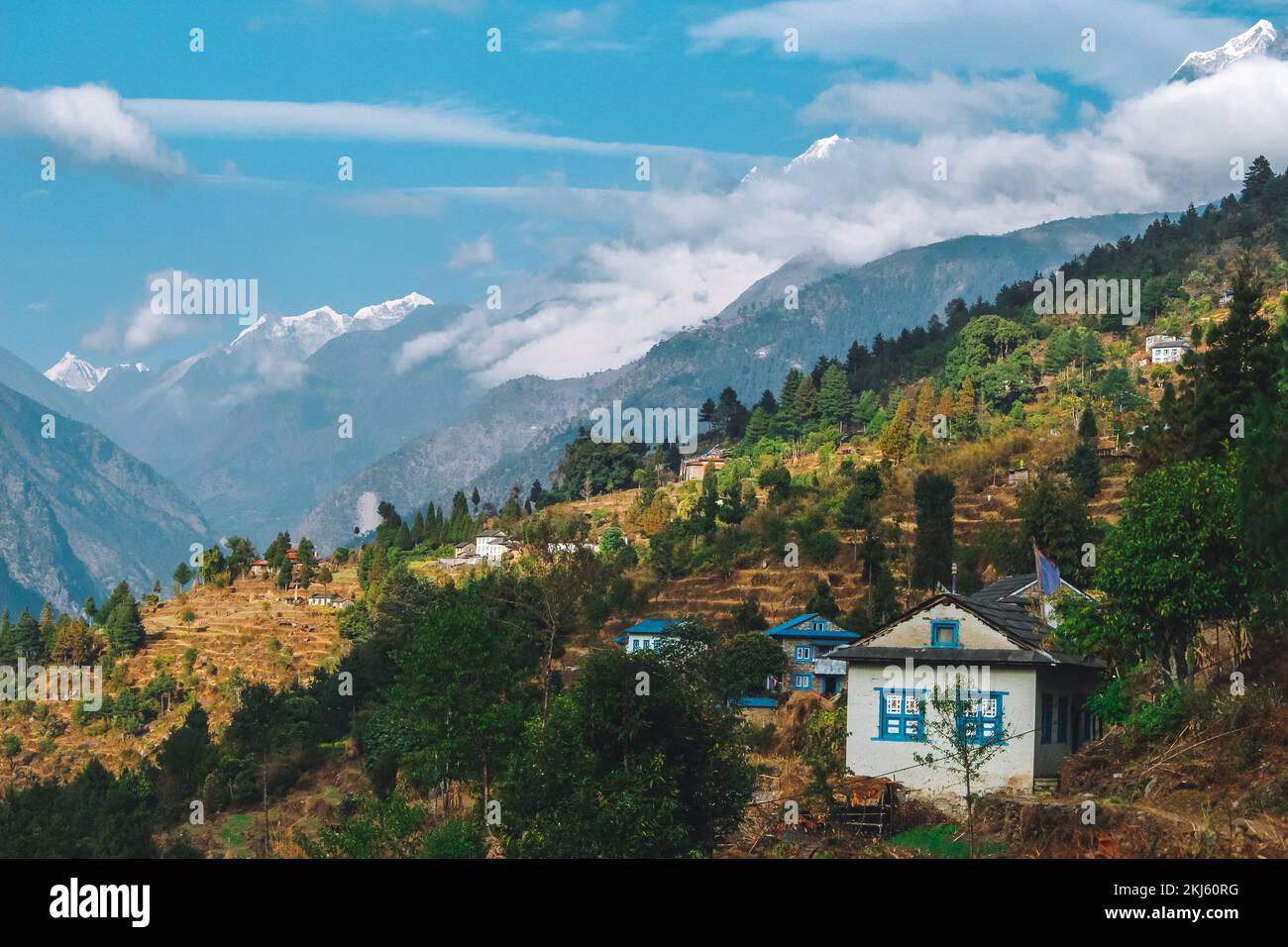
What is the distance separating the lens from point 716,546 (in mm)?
78875

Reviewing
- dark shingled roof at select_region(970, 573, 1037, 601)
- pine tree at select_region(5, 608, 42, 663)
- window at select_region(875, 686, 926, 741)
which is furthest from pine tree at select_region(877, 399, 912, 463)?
pine tree at select_region(5, 608, 42, 663)

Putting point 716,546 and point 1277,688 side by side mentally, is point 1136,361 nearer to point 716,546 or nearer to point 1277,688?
point 716,546

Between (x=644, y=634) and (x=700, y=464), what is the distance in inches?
2319

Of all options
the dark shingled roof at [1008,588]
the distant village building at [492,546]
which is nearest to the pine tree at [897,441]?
the distant village building at [492,546]

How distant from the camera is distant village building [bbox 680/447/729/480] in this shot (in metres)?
117

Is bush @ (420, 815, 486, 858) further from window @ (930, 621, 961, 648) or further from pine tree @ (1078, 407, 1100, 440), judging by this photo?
pine tree @ (1078, 407, 1100, 440)

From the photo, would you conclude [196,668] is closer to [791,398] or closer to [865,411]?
[791,398]

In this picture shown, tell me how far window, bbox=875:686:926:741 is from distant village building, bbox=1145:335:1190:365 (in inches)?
2807

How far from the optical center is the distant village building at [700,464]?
11731 cm

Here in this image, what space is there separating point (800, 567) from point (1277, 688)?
4678cm

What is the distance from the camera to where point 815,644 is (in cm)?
5966

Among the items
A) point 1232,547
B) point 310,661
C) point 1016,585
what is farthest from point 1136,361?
point 1232,547
